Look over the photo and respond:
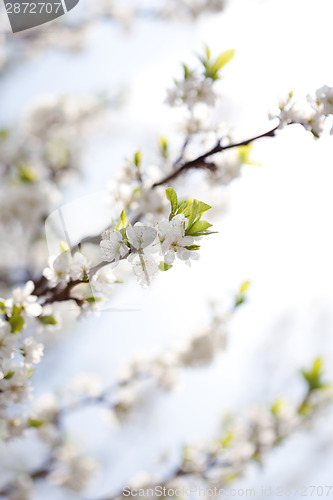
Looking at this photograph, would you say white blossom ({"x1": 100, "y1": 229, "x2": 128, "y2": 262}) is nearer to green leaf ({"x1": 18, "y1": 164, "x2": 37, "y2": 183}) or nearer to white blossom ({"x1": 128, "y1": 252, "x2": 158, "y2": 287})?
white blossom ({"x1": 128, "y1": 252, "x2": 158, "y2": 287})

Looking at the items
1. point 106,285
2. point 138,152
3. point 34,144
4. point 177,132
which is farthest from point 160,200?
point 34,144

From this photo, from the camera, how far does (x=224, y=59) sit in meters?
1.40

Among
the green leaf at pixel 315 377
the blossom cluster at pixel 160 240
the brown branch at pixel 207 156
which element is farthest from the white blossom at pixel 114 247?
the green leaf at pixel 315 377

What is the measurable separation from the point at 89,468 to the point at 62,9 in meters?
2.76

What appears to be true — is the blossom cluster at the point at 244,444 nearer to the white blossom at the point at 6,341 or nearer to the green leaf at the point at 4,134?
the white blossom at the point at 6,341

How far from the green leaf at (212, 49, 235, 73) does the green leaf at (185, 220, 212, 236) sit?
31.9 inches

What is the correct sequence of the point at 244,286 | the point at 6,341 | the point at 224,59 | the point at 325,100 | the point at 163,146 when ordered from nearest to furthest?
the point at 6,341, the point at 325,100, the point at 224,59, the point at 163,146, the point at 244,286

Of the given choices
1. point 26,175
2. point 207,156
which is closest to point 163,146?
point 207,156

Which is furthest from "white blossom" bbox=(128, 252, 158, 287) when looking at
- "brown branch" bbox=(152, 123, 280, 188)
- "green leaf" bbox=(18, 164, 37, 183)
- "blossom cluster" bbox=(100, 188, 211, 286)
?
"green leaf" bbox=(18, 164, 37, 183)

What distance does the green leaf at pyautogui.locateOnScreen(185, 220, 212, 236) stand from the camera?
0.89m

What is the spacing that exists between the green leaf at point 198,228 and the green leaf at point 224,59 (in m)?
0.81

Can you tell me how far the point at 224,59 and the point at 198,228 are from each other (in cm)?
83

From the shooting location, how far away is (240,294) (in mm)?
1938

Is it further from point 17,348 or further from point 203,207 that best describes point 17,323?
point 203,207
